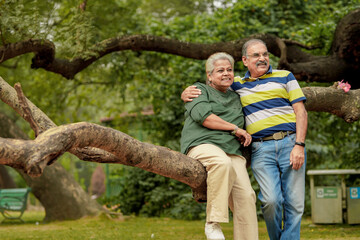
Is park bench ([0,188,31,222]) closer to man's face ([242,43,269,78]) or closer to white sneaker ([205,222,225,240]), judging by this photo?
man's face ([242,43,269,78])

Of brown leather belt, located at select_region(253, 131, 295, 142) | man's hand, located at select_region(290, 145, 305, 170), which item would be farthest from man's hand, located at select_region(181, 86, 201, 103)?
man's hand, located at select_region(290, 145, 305, 170)

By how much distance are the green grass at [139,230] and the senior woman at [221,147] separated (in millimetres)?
3905

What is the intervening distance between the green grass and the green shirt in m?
3.92

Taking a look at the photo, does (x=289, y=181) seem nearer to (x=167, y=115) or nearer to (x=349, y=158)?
(x=349, y=158)

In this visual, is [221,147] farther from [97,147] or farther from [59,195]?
[59,195]

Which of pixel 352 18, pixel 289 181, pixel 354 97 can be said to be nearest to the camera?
pixel 289 181

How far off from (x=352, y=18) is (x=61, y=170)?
312 inches

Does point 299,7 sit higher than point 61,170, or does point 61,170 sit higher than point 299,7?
point 299,7

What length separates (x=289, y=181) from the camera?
4.34m

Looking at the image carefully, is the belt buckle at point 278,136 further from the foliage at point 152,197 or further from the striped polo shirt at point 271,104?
the foliage at point 152,197

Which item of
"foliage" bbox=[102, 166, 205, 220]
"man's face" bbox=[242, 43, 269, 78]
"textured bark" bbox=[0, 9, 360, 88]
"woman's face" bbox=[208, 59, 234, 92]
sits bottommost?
"foliage" bbox=[102, 166, 205, 220]

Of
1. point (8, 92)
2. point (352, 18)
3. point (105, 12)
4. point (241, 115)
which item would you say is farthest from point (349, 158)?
point (8, 92)

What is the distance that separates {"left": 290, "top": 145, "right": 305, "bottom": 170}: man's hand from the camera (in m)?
4.27

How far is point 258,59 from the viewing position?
15.1 ft
